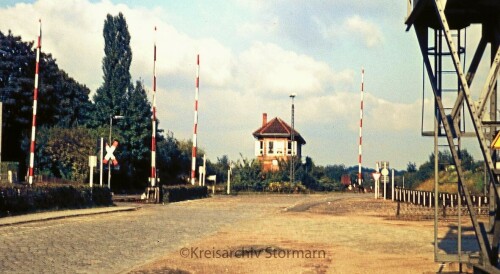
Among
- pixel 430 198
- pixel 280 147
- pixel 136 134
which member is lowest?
pixel 430 198

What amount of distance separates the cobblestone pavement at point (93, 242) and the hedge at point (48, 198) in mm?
2181

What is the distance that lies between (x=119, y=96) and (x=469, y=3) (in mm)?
57662

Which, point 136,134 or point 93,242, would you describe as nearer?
point 93,242

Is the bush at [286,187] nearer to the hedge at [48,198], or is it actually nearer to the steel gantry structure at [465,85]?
the hedge at [48,198]

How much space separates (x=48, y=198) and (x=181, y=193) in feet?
61.6

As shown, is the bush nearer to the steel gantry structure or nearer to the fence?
the fence

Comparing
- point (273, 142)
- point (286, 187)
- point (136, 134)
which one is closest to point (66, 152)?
point (136, 134)

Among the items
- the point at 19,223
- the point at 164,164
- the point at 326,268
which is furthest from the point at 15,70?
the point at 326,268

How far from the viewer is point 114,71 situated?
215ft

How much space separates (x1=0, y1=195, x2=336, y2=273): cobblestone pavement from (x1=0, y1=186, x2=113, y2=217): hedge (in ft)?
7.16

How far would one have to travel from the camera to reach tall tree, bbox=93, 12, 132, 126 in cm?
6494

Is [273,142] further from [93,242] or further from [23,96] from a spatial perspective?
[93,242]

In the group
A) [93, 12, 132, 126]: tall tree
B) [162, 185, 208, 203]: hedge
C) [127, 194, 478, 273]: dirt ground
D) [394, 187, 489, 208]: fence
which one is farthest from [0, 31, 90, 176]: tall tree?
[127, 194, 478, 273]: dirt ground

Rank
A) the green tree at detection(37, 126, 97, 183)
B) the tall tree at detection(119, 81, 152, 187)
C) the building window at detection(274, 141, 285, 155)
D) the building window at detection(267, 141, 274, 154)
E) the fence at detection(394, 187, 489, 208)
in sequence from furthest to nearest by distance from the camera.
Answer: the building window at detection(267, 141, 274, 154)
the building window at detection(274, 141, 285, 155)
the tall tree at detection(119, 81, 152, 187)
the green tree at detection(37, 126, 97, 183)
the fence at detection(394, 187, 489, 208)
